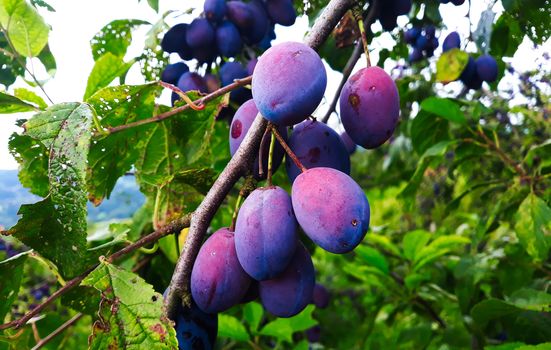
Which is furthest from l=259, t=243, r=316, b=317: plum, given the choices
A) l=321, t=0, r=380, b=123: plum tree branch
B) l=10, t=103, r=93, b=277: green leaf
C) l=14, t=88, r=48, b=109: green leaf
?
l=14, t=88, r=48, b=109: green leaf

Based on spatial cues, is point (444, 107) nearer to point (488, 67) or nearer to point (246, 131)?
point (488, 67)

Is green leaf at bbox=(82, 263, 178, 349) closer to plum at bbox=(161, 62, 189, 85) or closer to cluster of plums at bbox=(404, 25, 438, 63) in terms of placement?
plum at bbox=(161, 62, 189, 85)

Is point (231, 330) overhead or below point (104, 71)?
below

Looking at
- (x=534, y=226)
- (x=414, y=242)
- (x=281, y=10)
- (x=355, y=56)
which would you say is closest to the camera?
(x=355, y=56)

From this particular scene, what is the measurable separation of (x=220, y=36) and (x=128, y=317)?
1.00m

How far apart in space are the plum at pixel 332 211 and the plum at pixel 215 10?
96cm

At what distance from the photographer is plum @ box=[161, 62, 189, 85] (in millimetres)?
1582

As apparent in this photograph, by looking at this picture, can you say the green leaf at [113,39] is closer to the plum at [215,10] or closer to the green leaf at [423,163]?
the plum at [215,10]

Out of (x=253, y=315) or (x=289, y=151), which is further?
(x=253, y=315)

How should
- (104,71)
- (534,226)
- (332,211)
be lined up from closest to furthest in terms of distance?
(332,211) < (104,71) < (534,226)

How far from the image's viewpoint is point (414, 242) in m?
1.95

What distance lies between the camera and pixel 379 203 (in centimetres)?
414

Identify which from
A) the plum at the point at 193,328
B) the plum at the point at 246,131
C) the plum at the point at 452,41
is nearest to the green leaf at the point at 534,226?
the plum at the point at 452,41

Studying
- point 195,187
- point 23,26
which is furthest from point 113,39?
point 195,187
